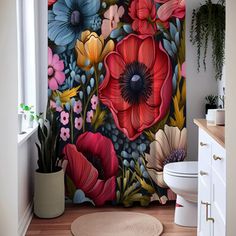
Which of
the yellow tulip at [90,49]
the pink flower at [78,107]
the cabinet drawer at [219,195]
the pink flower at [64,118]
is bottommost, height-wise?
the cabinet drawer at [219,195]

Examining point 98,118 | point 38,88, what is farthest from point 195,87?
point 38,88

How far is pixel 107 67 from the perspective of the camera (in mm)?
3504

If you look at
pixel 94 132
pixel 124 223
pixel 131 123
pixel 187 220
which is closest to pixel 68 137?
pixel 94 132

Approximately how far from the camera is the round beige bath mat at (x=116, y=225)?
9.79 feet

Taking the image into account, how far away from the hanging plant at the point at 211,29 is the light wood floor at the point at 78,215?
50.8 inches

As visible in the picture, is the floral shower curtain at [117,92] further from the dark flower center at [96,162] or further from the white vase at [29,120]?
the white vase at [29,120]

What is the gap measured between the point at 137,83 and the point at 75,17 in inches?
30.2

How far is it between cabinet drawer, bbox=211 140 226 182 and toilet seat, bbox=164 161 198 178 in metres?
0.74

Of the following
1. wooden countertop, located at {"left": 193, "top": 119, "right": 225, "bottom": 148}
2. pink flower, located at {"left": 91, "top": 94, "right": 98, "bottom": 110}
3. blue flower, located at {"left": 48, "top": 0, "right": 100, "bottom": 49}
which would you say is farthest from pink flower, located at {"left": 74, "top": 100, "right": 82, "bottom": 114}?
wooden countertop, located at {"left": 193, "top": 119, "right": 225, "bottom": 148}

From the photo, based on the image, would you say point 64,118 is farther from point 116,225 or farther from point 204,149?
point 204,149

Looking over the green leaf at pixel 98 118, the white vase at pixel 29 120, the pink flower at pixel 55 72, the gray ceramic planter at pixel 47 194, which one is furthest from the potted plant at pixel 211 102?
the white vase at pixel 29 120

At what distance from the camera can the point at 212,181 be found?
7.04 ft

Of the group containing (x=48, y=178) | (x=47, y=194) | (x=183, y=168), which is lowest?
(x=47, y=194)

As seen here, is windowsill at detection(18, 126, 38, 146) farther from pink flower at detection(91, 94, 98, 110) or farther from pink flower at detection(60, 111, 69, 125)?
pink flower at detection(91, 94, 98, 110)
